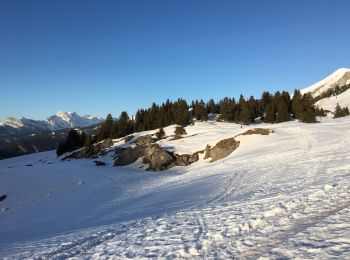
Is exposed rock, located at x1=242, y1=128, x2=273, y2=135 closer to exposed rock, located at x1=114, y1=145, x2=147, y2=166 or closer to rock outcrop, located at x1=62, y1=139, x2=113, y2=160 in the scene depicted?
exposed rock, located at x1=114, y1=145, x2=147, y2=166

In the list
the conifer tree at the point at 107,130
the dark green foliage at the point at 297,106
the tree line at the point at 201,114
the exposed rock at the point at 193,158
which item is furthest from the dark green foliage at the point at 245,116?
the exposed rock at the point at 193,158

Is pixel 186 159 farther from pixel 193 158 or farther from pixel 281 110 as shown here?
pixel 281 110

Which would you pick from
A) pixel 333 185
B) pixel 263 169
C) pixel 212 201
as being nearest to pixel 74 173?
pixel 263 169

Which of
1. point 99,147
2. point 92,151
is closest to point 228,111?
point 99,147

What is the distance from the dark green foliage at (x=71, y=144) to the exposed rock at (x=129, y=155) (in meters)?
41.6

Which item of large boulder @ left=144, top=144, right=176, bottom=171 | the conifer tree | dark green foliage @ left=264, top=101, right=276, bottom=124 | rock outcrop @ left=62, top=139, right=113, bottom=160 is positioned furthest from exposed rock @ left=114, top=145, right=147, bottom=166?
dark green foliage @ left=264, top=101, right=276, bottom=124

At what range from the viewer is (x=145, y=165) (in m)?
54.8

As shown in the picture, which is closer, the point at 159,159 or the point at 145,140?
the point at 159,159

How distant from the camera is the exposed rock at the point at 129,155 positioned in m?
57.2

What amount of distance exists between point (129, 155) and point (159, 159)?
24.5ft

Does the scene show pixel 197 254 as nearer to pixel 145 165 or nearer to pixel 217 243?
pixel 217 243

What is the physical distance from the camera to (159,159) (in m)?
52.3

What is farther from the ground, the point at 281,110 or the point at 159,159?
the point at 281,110

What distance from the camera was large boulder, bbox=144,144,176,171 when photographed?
5181cm
